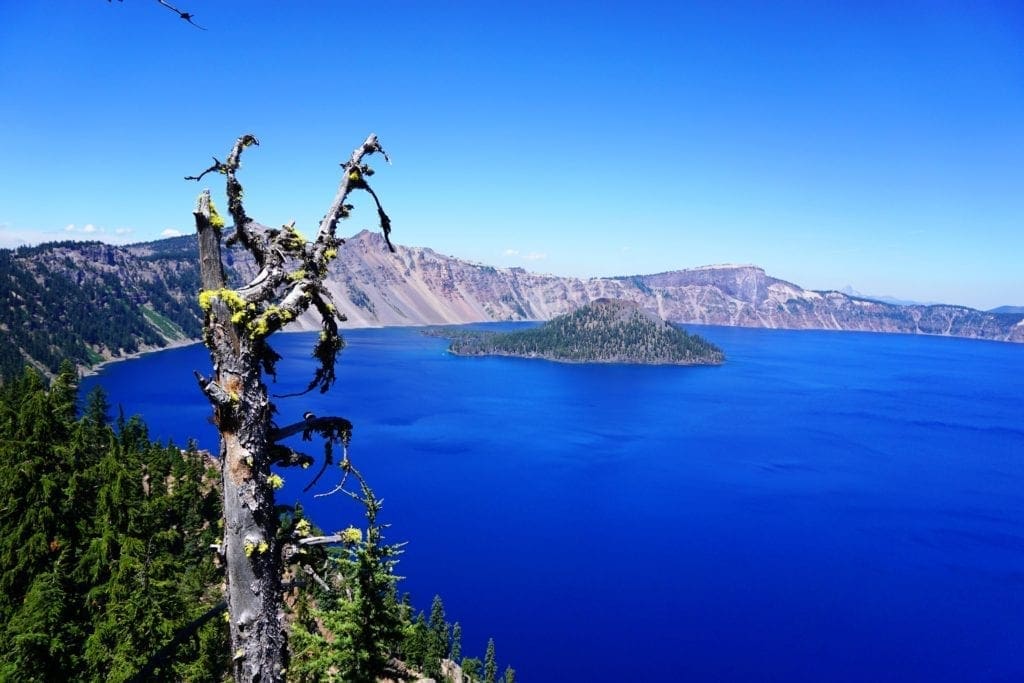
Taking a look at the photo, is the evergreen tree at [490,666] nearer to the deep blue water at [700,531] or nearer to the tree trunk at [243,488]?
the deep blue water at [700,531]

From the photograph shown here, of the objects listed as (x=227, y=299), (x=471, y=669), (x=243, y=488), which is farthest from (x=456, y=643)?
(x=227, y=299)

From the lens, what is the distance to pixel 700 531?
7788cm

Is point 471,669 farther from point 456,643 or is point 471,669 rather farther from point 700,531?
point 700,531

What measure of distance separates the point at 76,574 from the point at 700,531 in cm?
7066

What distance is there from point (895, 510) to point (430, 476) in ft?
226

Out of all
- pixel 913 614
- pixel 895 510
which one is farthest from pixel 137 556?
pixel 895 510

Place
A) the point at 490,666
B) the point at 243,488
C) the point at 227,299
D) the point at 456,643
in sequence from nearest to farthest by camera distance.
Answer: the point at 227,299 < the point at 243,488 < the point at 490,666 < the point at 456,643

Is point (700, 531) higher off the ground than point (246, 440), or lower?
lower

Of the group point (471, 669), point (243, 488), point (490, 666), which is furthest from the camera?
point (490, 666)

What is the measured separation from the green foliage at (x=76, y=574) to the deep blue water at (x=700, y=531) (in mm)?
10089

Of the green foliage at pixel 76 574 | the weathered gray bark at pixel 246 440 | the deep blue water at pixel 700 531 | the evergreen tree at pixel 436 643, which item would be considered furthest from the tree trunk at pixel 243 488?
the evergreen tree at pixel 436 643

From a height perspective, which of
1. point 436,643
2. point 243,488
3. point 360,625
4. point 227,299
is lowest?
point 436,643

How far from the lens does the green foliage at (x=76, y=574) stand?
54.9ft

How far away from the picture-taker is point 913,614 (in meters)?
59.9
